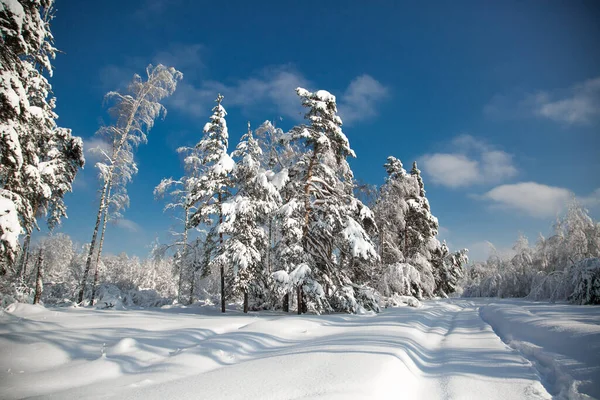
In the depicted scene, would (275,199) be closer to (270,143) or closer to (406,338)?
(270,143)

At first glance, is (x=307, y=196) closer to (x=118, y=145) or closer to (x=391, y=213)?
(x=391, y=213)

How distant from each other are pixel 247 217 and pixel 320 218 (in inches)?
162

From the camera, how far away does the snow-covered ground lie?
3914mm

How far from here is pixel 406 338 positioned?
22.0 feet

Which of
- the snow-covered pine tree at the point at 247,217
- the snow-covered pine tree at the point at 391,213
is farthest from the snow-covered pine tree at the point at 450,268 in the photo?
the snow-covered pine tree at the point at 247,217

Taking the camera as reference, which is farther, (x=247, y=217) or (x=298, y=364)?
(x=247, y=217)

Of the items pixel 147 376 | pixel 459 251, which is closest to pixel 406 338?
pixel 147 376

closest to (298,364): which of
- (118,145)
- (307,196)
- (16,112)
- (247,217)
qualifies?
(16,112)

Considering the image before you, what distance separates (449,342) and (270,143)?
15.5m

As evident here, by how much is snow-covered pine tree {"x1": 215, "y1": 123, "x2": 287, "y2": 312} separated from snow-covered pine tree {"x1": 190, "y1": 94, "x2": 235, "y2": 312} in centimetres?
68

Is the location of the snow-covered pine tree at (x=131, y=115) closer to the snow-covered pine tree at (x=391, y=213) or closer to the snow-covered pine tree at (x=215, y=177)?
the snow-covered pine tree at (x=215, y=177)

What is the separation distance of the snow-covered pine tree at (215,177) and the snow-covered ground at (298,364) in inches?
320

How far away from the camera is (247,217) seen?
15.3 meters

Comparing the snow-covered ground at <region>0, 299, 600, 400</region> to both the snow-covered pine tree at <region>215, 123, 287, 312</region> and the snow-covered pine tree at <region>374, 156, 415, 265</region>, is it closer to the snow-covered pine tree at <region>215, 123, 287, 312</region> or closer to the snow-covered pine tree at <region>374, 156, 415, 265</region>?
the snow-covered pine tree at <region>215, 123, 287, 312</region>
